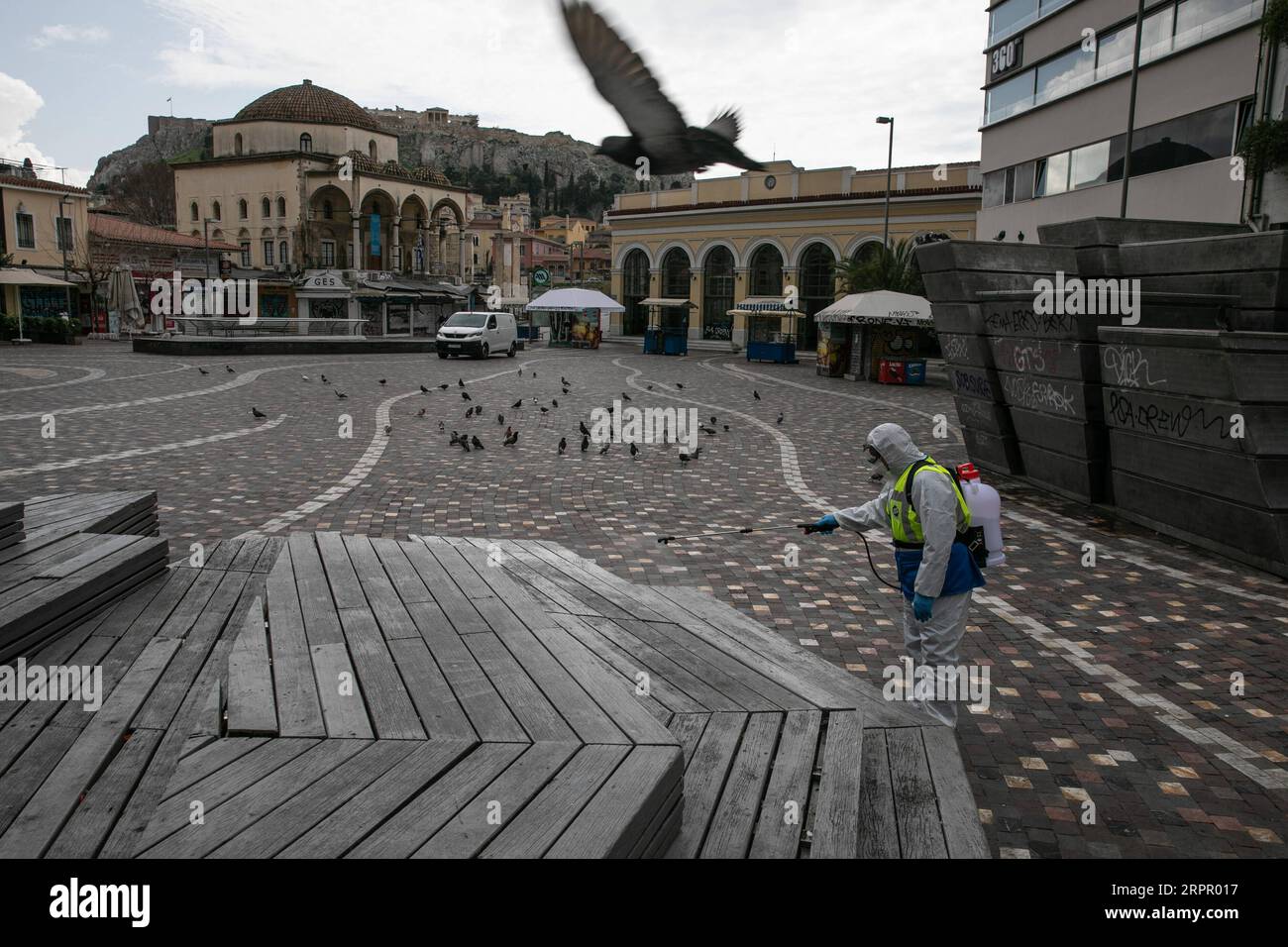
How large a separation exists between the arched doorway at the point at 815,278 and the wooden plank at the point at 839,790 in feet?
161

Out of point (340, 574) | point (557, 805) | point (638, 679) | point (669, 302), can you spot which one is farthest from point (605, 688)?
point (669, 302)

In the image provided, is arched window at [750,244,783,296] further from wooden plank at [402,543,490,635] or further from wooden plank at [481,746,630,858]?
wooden plank at [481,746,630,858]

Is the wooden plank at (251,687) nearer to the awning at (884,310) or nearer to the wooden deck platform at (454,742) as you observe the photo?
the wooden deck platform at (454,742)

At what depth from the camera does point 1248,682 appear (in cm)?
573

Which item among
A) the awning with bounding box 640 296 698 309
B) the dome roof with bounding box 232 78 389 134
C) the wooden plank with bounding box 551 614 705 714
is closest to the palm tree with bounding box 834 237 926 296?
the awning with bounding box 640 296 698 309

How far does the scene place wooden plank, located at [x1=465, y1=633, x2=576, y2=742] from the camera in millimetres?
3104

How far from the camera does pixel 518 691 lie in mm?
3416

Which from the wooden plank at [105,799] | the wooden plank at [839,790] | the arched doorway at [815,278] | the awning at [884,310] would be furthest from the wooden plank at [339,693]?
the arched doorway at [815,278]

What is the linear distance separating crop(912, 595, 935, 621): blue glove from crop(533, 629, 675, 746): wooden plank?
76.5 inches

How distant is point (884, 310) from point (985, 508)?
920 inches

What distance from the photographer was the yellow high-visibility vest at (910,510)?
491 cm

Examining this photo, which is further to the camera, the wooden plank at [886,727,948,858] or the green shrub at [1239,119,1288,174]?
the green shrub at [1239,119,1288,174]

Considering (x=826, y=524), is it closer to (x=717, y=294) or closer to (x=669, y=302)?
(x=669, y=302)

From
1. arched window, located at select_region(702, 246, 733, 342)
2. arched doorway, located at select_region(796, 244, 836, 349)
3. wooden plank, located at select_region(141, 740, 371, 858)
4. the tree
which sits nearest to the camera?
wooden plank, located at select_region(141, 740, 371, 858)
